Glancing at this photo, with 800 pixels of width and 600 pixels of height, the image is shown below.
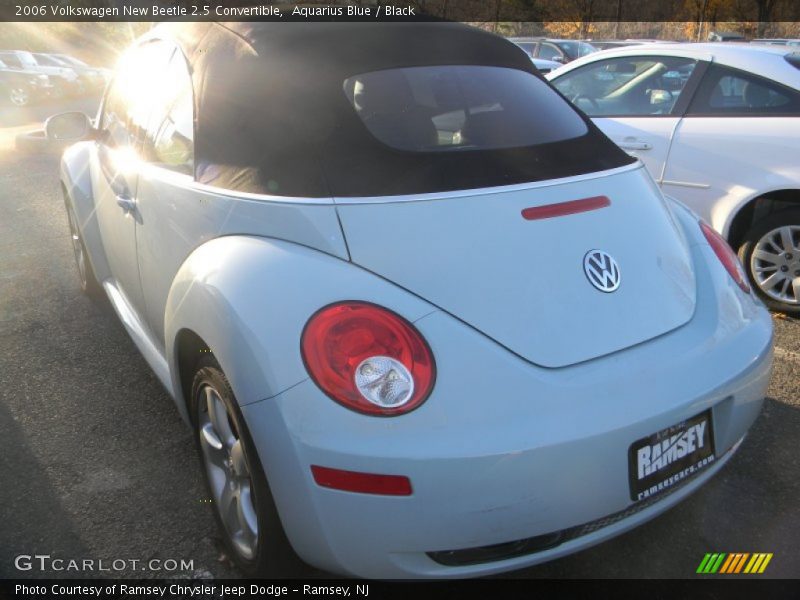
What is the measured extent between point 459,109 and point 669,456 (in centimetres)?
144

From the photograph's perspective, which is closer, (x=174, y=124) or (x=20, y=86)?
(x=174, y=124)

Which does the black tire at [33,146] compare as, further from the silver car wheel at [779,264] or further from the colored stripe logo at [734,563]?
the colored stripe logo at [734,563]

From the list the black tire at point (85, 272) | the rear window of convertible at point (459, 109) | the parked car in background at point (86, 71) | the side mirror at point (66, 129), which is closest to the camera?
the rear window of convertible at point (459, 109)

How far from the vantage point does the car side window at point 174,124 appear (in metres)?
2.52

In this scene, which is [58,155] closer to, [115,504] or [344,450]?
[115,504]

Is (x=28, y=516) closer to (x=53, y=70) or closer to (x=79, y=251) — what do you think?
(x=79, y=251)

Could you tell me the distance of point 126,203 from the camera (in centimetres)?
288

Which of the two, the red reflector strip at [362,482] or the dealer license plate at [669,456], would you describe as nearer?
the red reflector strip at [362,482]

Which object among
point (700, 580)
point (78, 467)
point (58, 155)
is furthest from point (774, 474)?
point (58, 155)

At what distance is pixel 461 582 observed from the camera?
224 cm

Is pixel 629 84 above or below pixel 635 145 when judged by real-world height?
above

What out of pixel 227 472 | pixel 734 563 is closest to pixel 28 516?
pixel 227 472

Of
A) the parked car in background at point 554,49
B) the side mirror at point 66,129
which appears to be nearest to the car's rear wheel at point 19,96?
the parked car in background at point 554,49

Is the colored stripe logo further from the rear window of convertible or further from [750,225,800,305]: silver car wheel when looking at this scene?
[750,225,800,305]: silver car wheel
